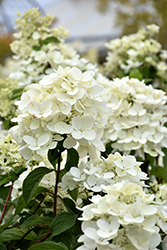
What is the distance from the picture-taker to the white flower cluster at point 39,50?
1.22 meters

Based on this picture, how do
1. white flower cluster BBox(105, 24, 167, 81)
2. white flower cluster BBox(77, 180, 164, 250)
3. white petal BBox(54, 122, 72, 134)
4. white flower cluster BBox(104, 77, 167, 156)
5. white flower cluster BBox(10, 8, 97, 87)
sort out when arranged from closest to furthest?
white flower cluster BBox(77, 180, 164, 250), white petal BBox(54, 122, 72, 134), white flower cluster BBox(104, 77, 167, 156), white flower cluster BBox(10, 8, 97, 87), white flower cluster BBox(105, 24, 167, 81)

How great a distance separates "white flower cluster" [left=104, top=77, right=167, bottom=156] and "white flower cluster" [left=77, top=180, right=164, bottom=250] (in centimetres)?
41

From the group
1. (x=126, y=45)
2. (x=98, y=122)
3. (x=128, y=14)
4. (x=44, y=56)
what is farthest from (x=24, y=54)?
(x=128, y=14)

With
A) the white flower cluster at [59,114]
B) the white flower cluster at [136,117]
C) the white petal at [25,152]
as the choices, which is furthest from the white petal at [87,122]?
the white flower cluster at [136,117]

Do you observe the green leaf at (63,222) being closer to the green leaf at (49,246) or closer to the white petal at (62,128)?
the green leaf at (49,246)

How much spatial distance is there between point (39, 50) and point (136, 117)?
46 centimetres

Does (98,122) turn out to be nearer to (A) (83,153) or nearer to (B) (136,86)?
(A) (83,153)

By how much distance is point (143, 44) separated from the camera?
1407mm

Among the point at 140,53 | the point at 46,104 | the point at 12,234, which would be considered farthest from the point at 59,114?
the point at 140,53

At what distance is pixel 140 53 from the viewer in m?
1.40

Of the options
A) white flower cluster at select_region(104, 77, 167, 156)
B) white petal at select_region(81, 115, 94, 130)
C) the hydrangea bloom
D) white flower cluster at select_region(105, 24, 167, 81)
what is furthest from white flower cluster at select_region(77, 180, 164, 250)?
white flower cluster at select_region(105, 24, 167, 81)

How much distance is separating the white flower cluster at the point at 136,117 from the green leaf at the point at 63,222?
37 centimetres

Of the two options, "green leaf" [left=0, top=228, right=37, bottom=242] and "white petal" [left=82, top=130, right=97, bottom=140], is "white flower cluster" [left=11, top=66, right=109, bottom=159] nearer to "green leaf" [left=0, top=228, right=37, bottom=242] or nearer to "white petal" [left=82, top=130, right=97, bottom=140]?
"white petal" [left=82, top=130, right=97, bottom=140]

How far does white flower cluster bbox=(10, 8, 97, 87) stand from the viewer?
1.22 metres
